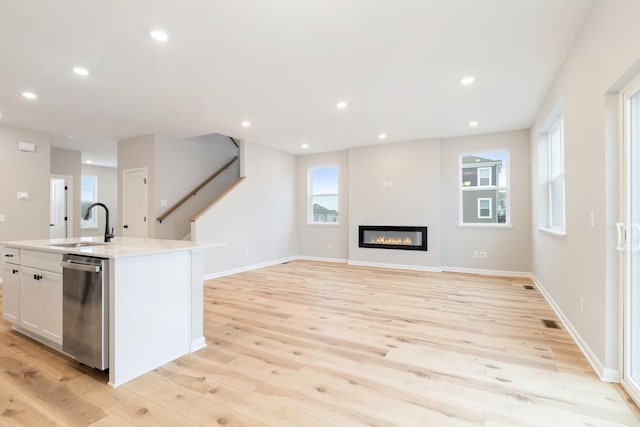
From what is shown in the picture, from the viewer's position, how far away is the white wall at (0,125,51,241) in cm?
512

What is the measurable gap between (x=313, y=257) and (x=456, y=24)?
6000mm

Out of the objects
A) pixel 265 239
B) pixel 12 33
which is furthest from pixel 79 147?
pixel 12 33

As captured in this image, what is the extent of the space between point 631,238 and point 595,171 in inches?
22.2

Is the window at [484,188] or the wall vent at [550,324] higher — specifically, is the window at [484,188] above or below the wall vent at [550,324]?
above

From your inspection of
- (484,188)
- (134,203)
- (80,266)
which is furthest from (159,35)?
(484,188)

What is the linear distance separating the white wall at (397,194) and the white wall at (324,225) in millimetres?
365

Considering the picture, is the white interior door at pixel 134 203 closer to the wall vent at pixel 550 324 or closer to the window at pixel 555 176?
the wall vent at pixel 550 324

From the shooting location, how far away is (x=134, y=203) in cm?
605

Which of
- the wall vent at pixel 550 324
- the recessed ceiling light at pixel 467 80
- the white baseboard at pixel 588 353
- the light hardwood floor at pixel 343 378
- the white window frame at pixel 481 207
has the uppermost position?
the recessed ceiling light at pixel 467 80

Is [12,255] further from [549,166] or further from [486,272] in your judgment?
[486,272]

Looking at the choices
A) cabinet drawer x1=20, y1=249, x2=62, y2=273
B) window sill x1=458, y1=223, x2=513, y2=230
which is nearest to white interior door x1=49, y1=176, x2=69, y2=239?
cabinet drawer x1=20, y1=249, x2=62, y2=273

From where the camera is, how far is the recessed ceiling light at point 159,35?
250 cm

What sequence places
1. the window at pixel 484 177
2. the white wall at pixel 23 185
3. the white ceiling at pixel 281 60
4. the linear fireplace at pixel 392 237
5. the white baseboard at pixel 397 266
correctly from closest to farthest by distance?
the white ceiling at pixel 281 60 → the white wall at pixel 23 185 → the window at pixel 484 177 → the white baseboard at pixel 397 266 → the linear fireplace at pixel 392 237

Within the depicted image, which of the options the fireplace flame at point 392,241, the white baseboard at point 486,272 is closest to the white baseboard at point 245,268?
the fireplace flame at point 392,241
